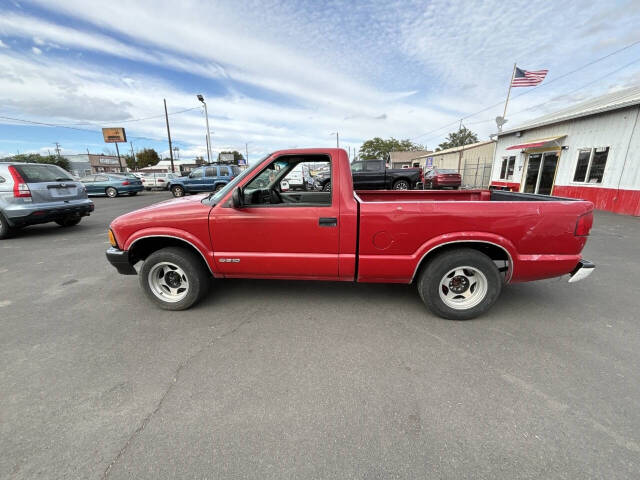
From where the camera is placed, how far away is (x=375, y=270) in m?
3.08

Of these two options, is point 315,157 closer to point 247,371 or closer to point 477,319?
point 247,371

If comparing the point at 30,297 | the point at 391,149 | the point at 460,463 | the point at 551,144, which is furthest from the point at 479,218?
the point at 391,149

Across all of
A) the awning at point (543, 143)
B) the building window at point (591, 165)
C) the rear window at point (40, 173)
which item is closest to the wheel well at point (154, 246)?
the rear window at point (40, 173)

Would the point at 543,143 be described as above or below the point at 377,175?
above

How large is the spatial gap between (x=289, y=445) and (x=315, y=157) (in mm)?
2656

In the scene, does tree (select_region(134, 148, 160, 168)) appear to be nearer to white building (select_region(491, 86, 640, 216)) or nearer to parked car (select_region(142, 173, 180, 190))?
parked car (select_region(142, 173, 180, 190))

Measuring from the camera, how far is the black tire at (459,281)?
2.93 metres

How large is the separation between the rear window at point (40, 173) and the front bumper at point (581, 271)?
9798 mm

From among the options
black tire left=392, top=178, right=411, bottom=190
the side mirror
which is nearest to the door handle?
the side mirror

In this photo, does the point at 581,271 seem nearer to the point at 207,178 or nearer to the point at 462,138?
the point at 207,178

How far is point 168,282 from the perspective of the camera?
3.46 metres

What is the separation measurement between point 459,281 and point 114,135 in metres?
55.0

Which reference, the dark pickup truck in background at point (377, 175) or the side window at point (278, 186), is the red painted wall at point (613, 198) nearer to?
the dark pickup truck in background at point (377, 175)

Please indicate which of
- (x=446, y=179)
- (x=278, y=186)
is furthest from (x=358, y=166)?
(x=278, y=186)
